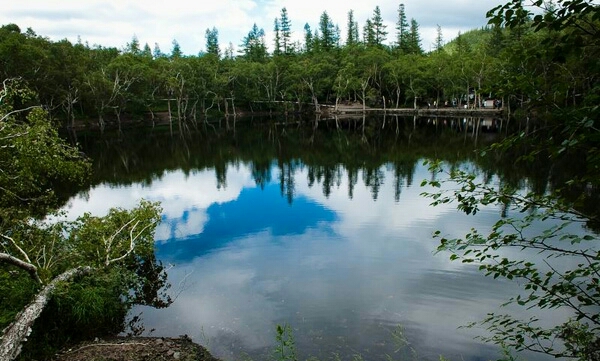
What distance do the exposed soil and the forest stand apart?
705mm

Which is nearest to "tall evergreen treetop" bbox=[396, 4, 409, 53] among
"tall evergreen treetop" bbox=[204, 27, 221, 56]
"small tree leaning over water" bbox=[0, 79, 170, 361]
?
"tall evergreen treetop" bbox=[204, 27, 221, 56]

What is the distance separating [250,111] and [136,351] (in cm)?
10561

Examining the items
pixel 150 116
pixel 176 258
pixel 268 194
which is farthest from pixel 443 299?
pixel 150 116

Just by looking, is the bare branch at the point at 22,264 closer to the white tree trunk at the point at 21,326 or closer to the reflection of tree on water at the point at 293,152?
the white tree trunk at the point at 21,326

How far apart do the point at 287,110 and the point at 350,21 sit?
53.7 m

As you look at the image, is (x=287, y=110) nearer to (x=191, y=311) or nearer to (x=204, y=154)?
(x=204, y=154)

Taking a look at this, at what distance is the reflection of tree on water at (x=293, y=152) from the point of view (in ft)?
115

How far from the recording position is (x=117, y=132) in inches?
2876

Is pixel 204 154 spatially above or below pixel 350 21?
below

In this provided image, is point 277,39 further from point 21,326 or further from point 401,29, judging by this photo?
point 21,326

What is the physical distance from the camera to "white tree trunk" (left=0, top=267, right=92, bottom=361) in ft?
27.0

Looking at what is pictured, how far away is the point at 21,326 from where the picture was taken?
8828mm

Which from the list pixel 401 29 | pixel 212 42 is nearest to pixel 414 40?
pixel 401 29

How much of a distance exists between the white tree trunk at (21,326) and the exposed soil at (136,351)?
3.75ft
